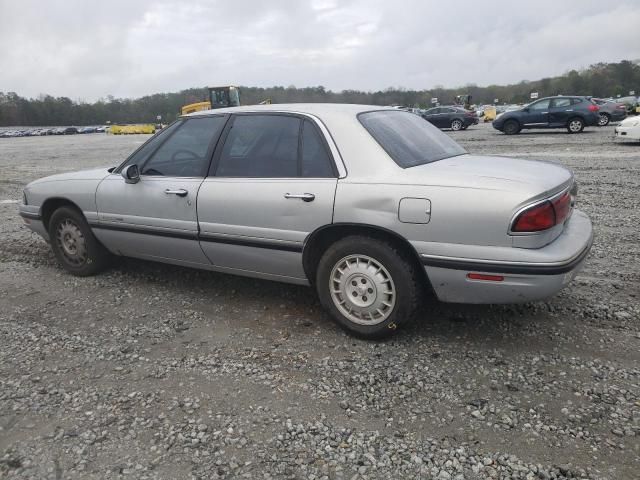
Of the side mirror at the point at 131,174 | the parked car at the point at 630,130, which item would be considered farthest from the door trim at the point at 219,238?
the parked car at the point at 630,130

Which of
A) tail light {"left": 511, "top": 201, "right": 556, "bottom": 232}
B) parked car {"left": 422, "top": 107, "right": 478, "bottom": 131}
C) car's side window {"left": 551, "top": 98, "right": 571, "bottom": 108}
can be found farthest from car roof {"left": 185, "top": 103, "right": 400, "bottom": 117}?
parked car {"left": 422, "top": 107, "right": 478, "bottom": 131}

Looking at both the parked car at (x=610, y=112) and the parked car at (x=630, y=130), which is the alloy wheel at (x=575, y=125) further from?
the parked car at (x=630, y=130)

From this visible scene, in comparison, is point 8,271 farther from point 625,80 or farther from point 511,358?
point 625,80

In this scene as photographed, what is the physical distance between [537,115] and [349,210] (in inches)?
761

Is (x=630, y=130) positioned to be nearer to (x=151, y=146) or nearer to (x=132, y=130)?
(x=151, y=146)

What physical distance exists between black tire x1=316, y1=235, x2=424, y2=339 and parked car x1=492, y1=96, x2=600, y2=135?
750 inches

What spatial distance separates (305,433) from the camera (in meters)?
2.40

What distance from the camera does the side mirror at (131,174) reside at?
4.01 metres

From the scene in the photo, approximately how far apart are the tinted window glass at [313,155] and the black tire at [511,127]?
1928 cm

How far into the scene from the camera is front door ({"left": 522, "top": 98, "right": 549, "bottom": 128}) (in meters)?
19.6

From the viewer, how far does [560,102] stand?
19.4 meters

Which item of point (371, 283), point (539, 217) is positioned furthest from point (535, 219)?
point (371, 283)

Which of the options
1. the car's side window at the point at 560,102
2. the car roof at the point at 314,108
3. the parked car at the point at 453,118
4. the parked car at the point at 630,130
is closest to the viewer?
the car roof at the point at 314,108

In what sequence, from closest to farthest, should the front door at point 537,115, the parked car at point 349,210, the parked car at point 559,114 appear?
the parked car at point 349,210 < the parked car at point 559,114 < the front door at point 537,115
